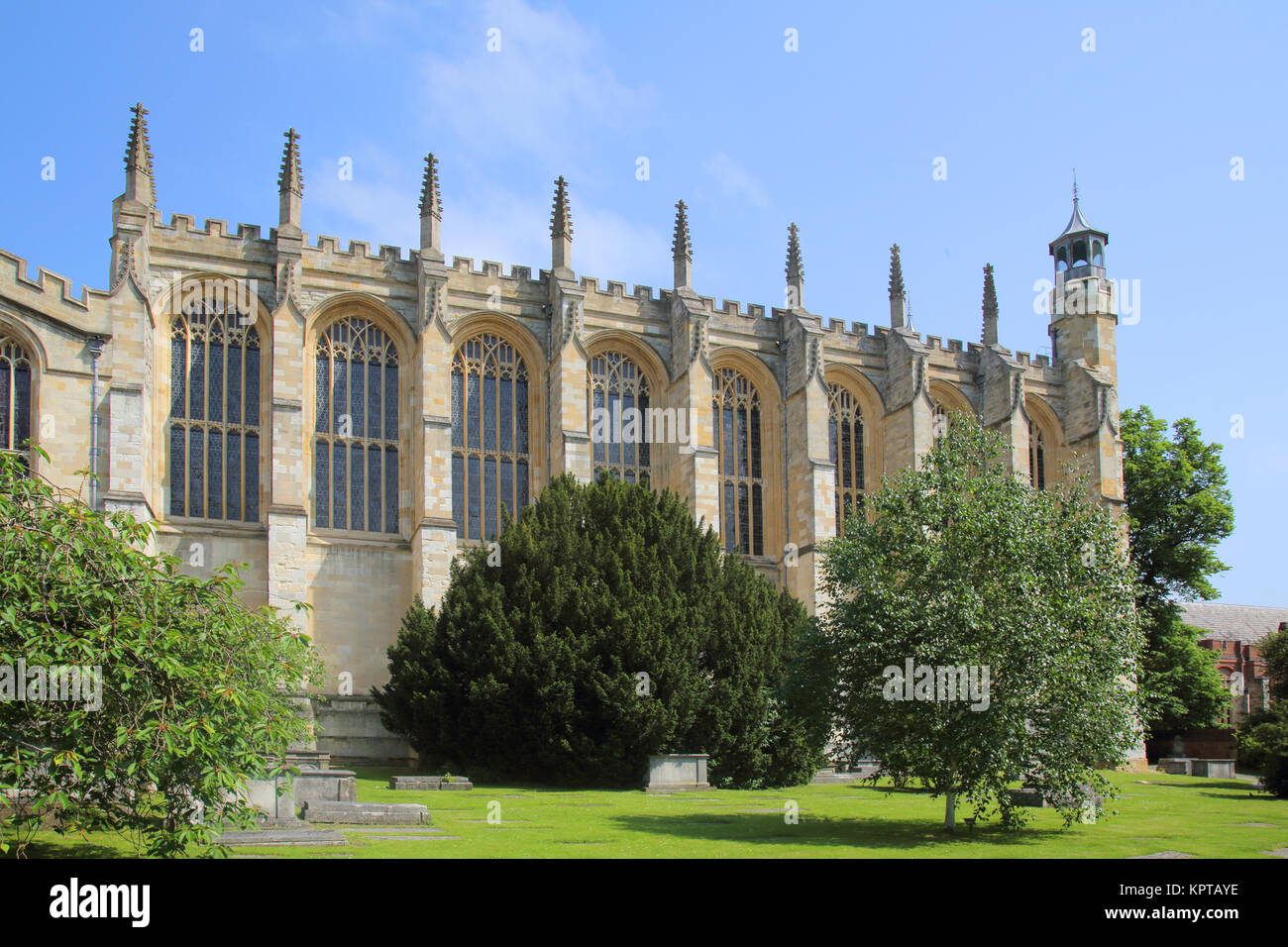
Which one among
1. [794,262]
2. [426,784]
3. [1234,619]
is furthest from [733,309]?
[1234,619]

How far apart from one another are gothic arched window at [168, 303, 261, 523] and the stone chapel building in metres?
0.06

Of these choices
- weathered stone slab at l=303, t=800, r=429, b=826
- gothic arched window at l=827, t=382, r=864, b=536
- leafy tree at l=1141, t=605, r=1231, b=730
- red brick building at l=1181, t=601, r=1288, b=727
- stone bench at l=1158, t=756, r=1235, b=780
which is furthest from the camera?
red brick building at l=1181, t=601, r=1288, b=727

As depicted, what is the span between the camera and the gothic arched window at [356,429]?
35375 mm

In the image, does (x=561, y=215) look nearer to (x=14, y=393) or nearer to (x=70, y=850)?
(x=14, y=393)

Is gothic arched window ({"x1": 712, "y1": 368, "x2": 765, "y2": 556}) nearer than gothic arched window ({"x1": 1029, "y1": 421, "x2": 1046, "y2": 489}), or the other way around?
gothic arched window ({"x1": 712, "y1": 368, "x2": 765, "y2": 556})

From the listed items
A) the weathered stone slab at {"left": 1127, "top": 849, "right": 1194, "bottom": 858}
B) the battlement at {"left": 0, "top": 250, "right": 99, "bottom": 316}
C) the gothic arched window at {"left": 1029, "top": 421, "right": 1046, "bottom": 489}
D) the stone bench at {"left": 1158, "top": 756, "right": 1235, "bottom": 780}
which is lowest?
the stone bench at {"left": 1158, "top": 756, "right": 1235, "bottom": 780}

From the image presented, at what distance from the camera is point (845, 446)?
4297 centimetres

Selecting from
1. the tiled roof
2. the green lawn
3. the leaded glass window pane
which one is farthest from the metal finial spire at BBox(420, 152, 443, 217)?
the tiled roof

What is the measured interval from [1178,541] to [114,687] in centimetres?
4201

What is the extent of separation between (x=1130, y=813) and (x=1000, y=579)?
744cm

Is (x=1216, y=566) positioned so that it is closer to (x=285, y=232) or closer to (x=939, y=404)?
(x=939, y=404)

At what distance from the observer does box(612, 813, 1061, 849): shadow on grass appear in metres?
17.8

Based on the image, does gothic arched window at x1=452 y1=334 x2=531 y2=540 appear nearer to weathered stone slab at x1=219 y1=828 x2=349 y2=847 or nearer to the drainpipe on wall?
the drainpipe on wall
